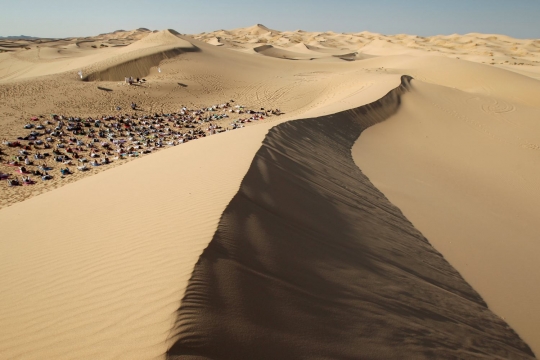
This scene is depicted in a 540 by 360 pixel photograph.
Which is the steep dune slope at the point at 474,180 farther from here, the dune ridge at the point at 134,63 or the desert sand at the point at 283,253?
the dune ridge at the point at 134,63

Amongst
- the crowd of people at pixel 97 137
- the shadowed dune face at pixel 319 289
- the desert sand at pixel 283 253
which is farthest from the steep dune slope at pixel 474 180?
the crowd of people at pixel 97 137

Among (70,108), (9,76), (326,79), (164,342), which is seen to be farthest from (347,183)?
(9,76)

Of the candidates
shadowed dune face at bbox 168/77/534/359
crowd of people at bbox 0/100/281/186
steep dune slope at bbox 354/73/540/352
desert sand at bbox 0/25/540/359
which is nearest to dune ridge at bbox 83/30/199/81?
crowd of people at bbox 0/100/281/186

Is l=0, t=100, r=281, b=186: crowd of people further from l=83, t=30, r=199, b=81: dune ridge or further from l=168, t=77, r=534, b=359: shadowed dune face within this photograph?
l=83, t=30, r=199, b=81: dune ridge

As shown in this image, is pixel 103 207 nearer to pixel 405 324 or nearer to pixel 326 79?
pixel 405 324

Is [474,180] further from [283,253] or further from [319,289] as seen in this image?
[319,289]

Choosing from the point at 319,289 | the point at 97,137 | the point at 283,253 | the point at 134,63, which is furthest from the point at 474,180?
the point at 134,63
